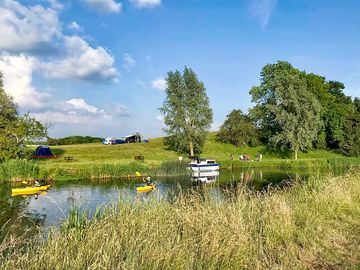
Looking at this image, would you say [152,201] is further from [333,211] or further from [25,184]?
[25,184]

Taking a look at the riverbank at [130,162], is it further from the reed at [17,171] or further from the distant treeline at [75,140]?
the distant treeline at [75,140]

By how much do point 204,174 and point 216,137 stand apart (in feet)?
87.6

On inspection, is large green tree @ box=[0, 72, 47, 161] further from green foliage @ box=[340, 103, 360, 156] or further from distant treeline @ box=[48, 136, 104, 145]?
green foliage @ box=[340, 103, 360, 156]

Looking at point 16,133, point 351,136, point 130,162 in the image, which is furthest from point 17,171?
point 351,136

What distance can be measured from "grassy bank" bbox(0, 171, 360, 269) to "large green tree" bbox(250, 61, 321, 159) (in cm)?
4919

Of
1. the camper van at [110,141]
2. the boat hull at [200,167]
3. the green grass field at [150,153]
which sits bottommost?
the boat hull at [200,167]

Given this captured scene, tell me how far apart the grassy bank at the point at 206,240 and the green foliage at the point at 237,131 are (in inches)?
2148

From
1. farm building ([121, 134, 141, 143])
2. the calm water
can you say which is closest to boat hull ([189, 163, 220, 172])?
the calm water

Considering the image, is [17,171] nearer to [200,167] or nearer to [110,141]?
[200,167]

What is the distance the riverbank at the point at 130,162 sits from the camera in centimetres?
3822

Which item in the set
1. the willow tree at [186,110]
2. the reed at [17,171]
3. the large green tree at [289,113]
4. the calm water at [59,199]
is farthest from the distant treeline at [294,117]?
the reed at [17,171]

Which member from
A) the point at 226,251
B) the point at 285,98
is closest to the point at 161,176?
the point at 285,98

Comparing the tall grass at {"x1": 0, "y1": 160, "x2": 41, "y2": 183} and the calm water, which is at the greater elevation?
the tall grass at {"x1": 0, "y1": 160, "x2": 41, "y2": 183}

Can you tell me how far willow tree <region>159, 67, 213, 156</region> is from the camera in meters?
58.8
